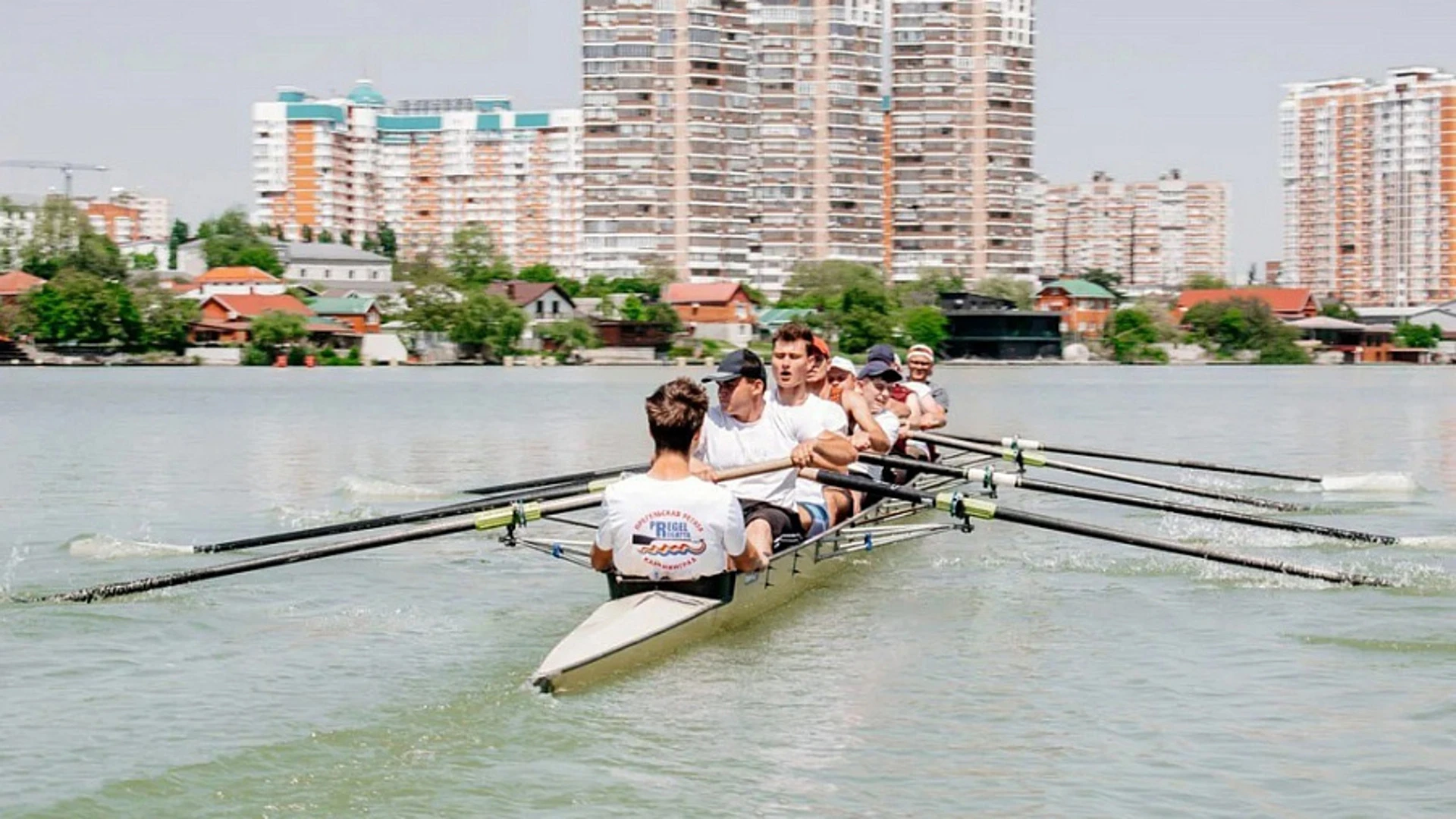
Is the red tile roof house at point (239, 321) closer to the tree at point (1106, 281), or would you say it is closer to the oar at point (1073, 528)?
the tree at point (1106, 281)

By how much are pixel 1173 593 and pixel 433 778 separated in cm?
592

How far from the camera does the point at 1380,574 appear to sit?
39.3ft

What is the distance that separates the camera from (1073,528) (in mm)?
10203

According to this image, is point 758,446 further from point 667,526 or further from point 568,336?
point 568,336

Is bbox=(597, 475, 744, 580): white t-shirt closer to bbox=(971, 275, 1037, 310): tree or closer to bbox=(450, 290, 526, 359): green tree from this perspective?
bbox=(450, 290, 526, 359): green tree

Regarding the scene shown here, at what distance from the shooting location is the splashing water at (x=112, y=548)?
1252 centimetres

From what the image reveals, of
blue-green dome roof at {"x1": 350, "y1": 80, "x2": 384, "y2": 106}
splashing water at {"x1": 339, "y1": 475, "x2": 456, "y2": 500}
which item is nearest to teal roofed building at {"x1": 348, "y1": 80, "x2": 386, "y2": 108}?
blue-green dome roof at {"x1": 350, "y1": 80, "x2": 384, "y2": 106}

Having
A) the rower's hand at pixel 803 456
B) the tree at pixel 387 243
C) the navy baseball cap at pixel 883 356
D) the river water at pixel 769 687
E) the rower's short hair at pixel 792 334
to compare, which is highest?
the tree at pixel 387 243

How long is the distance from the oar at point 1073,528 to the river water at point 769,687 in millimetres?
310

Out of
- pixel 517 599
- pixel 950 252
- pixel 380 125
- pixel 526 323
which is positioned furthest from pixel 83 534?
pixel 380 125

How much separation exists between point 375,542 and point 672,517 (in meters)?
1.88

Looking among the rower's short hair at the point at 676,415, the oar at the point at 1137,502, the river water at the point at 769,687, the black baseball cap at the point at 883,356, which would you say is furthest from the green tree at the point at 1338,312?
the rower's short hair at the point at 676,415

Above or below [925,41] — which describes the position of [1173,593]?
below

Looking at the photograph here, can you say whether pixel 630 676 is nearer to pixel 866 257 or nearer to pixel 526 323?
pixel 526 323
